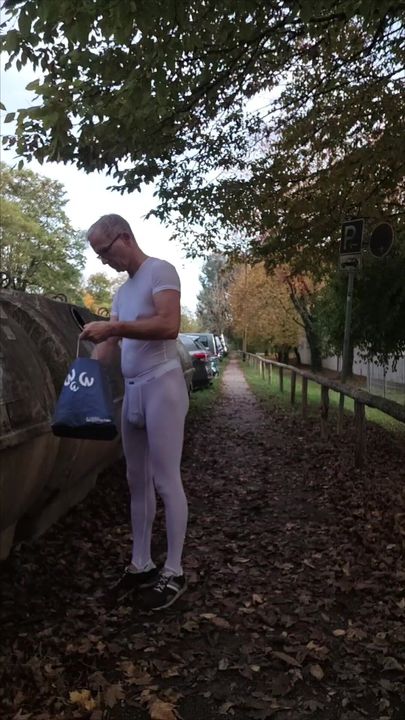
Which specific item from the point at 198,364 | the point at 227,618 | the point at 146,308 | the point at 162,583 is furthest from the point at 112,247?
the point at 198,364

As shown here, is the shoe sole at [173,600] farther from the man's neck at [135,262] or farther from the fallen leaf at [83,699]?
the man's neck at [135,262]

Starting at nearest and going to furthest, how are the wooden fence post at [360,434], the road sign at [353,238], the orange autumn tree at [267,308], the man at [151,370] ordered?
the man at [151,370]
the wooden fence post at [360,434]
the road sign at [353,238]
the orange autumn tree at [267,308]

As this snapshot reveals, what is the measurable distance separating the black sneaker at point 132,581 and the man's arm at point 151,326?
1395mm

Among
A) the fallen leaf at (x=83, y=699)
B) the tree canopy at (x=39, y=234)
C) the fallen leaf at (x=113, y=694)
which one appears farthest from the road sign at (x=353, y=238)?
the tree canopy at (x=39, y=234)

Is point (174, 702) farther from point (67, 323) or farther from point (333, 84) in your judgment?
point (333, 84)

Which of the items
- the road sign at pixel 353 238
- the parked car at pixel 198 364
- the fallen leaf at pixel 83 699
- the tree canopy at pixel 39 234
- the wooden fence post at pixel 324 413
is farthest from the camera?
the tree canopy at pixel 39 234

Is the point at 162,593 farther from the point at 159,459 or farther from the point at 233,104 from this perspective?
the point at 233,104

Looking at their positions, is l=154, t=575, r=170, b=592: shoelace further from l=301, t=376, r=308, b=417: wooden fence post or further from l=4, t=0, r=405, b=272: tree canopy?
l=301, t=376, r=308, b=417: wooden fence post

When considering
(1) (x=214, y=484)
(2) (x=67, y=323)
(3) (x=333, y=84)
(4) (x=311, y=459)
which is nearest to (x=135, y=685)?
(2) (x=67, y=323)

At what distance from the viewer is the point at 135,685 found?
2760 millimetres

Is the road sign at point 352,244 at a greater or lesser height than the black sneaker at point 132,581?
greater

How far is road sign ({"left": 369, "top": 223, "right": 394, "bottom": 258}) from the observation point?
24.4 feet

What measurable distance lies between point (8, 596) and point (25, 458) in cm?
81

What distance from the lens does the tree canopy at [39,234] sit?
158 feet
